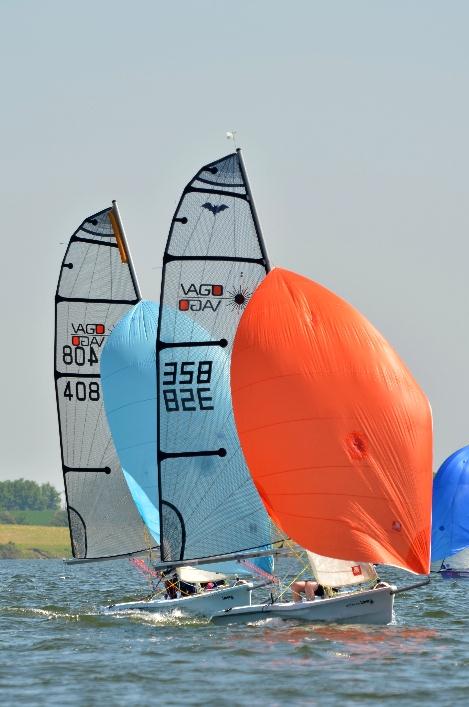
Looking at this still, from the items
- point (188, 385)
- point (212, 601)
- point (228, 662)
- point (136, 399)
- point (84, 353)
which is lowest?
point (228, 662)

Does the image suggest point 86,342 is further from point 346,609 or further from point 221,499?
point 346,609

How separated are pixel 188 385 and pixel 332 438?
5.13 m

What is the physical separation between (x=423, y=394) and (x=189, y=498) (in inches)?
259

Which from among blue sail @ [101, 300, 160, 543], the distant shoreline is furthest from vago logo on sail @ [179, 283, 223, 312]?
the distant shoreline

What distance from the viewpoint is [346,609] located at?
33.6 m

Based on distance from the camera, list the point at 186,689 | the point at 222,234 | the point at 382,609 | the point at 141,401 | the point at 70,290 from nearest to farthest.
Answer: the point at 186,689
the point at 382,609
the point at 222,234
the point at 141,401
the point at 70,290

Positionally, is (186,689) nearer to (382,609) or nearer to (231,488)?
(382,609)

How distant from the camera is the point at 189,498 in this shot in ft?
123

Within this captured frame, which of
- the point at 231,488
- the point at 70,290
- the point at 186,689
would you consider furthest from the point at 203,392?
the point at 186,689

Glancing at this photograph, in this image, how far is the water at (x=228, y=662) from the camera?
26.6 metres

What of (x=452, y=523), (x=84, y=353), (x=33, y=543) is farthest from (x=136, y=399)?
(x=33, y=543)

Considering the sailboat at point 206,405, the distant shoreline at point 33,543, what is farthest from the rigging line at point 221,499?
the distant shoreline at point 33,543

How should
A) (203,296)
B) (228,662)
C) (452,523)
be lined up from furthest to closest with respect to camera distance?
(452,523), (203,296), (228,662)

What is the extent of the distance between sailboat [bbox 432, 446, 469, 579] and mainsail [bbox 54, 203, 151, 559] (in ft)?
74.1
